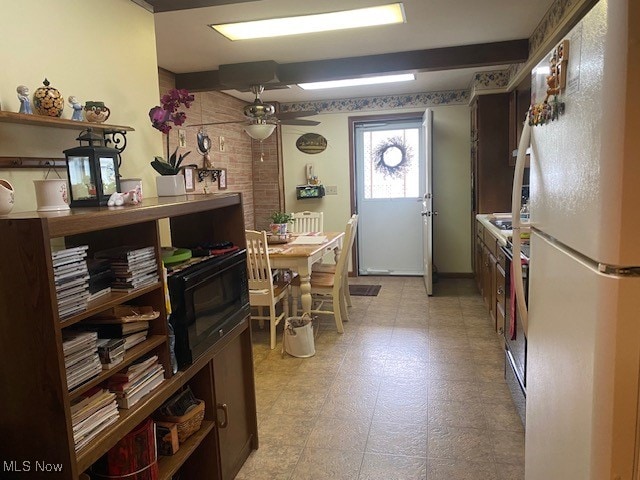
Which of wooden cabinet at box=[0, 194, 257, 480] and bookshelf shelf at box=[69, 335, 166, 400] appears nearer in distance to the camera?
wooden cabinet at box=[0, 194, 257, 480]

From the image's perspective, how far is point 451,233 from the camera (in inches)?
222

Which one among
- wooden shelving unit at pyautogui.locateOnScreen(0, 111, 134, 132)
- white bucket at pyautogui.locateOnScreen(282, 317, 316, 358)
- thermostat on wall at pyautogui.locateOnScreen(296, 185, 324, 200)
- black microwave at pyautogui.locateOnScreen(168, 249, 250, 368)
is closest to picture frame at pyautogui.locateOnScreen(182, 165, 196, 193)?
white bucket at pyautogui.locateOnScreen(282, 317, 316, 358)

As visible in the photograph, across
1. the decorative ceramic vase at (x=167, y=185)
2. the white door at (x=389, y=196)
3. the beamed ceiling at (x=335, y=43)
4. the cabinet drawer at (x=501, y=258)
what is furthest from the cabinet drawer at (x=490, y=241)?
the decorative ceramic vase at (x=167, y=185)

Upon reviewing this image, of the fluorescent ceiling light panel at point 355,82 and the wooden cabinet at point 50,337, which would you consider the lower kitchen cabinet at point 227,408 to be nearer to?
the wooden cabinet at point 50,337

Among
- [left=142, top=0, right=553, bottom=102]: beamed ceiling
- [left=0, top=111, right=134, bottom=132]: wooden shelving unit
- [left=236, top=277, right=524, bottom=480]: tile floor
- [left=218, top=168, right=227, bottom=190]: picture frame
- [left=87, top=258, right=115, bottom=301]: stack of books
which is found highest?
[left=142, top=0, right=553, bottom=102]: beamed ceiling

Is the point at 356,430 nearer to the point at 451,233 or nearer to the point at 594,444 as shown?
the point at 594,444

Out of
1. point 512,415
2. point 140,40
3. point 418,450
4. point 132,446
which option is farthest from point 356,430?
point 140,40

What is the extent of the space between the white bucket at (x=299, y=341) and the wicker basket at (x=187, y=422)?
1.60m

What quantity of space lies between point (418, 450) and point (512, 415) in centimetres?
64

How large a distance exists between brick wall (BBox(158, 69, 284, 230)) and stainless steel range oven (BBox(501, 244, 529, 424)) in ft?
7.65

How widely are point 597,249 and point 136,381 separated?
4.28ft

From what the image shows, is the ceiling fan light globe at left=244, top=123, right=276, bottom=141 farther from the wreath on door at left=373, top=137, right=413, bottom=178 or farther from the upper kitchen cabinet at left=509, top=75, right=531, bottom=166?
the wreath on door at left=373, top=137, right=413, bottom=178

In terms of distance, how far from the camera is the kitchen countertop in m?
3.09

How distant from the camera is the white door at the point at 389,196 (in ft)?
19.0
